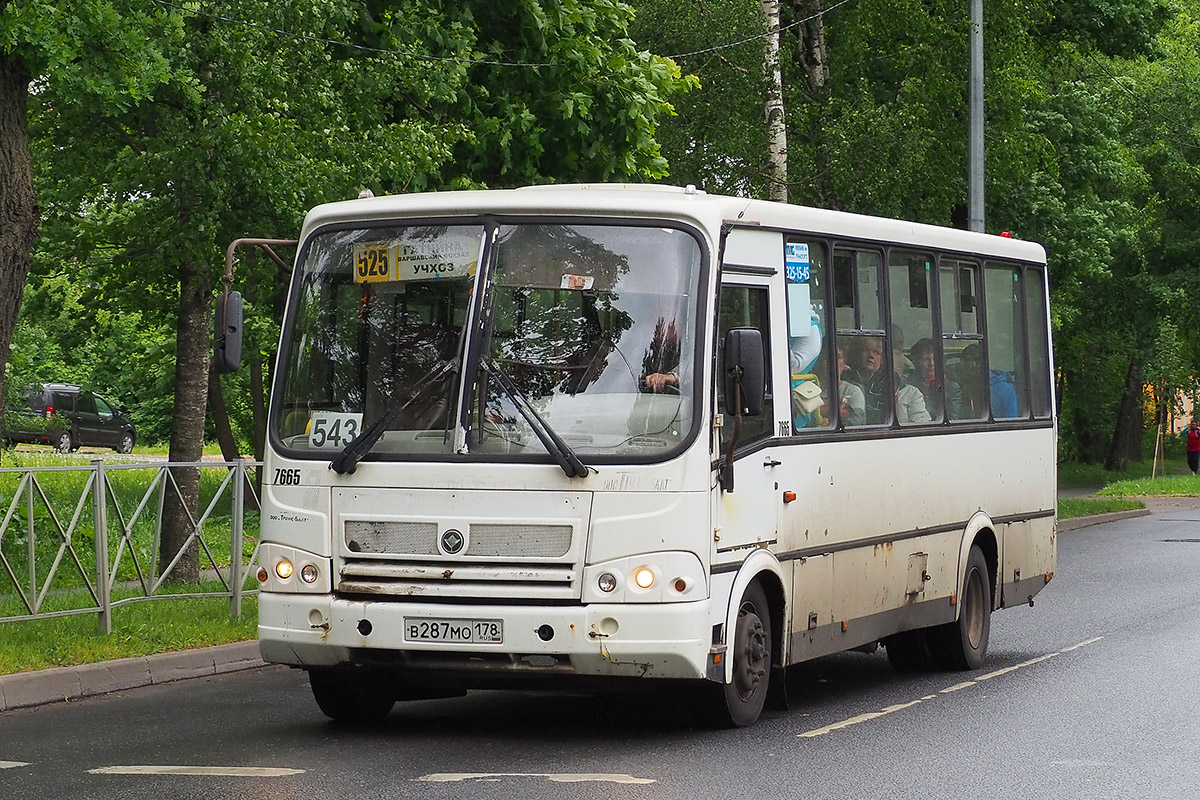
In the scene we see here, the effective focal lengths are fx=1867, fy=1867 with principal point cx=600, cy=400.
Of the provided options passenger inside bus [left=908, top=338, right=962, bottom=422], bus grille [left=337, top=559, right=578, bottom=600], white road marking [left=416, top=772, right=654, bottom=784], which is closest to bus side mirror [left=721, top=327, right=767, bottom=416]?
bus grille [left=337, top=559, right=578, bottom=600]

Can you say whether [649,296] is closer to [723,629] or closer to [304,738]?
[723,629]

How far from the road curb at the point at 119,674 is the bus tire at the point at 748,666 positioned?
13.8 feet

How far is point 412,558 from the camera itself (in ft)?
29.8

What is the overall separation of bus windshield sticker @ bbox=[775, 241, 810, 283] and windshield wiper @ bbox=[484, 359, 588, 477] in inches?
74.7

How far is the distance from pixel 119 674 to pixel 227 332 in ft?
10.9

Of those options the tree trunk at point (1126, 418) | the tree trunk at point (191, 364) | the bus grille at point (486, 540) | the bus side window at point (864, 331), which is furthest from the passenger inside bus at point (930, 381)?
the tree trunk at point (1126, 418)

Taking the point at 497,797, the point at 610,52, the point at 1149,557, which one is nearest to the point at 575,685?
the point at 497,797

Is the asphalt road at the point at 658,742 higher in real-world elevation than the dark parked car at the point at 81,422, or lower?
lower

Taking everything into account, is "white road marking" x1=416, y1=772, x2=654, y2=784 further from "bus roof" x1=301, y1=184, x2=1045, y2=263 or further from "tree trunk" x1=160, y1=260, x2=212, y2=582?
"tree trunk" x1=160, y1=260, x2=212, y2=582

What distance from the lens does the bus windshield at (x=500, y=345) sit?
29.9 feet

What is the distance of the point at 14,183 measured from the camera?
507 inches

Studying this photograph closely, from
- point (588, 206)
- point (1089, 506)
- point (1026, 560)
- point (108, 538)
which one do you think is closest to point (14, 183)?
point (108, 538)

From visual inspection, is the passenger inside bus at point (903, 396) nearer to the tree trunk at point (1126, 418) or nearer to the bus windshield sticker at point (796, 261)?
the bus windshield sticker at point (796, 261)

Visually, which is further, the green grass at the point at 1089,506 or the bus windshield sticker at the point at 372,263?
the green grass at the point at 1089,506
